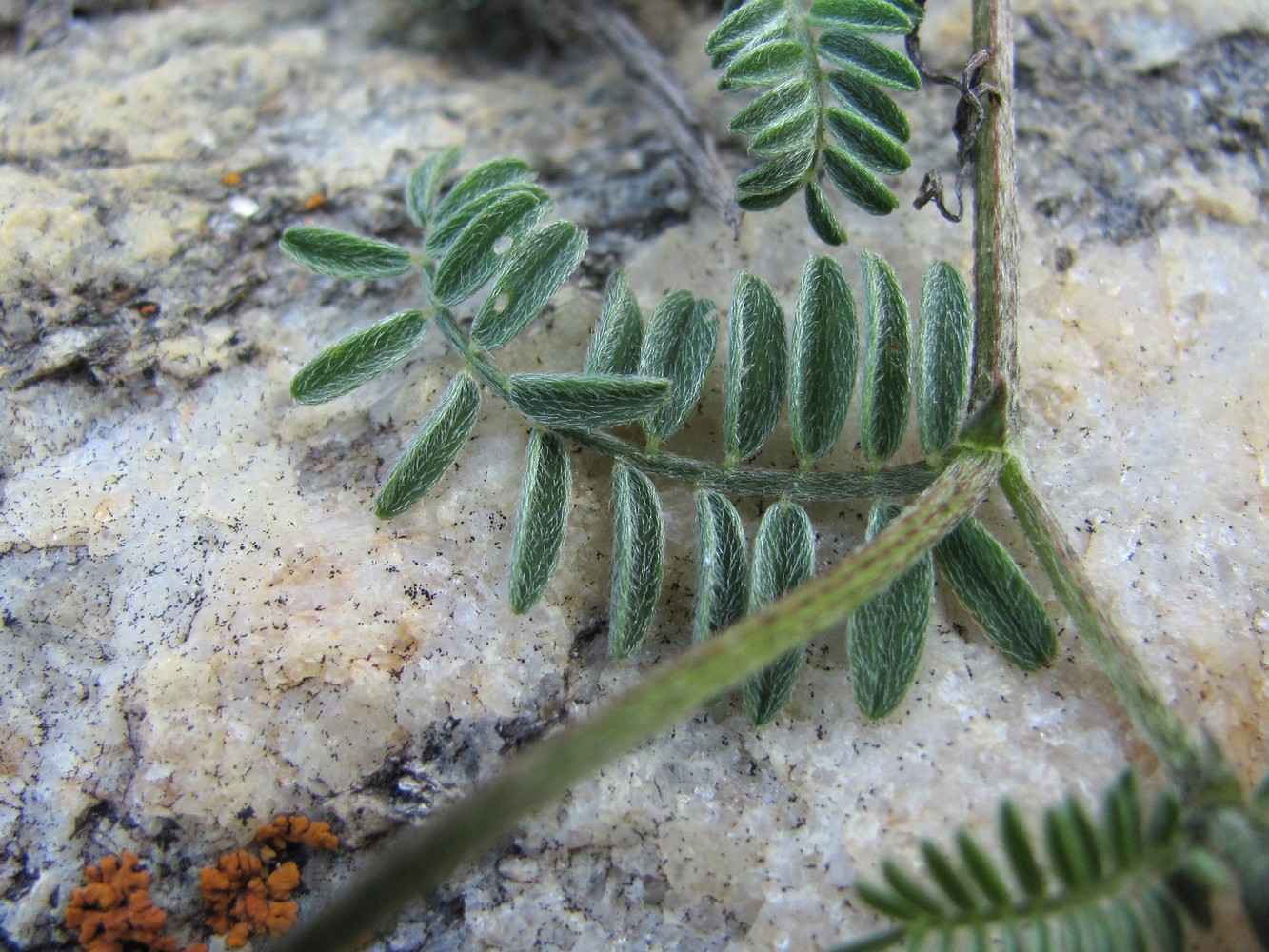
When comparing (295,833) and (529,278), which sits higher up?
(529,278)

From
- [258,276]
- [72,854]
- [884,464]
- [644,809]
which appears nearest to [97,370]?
[258,276]

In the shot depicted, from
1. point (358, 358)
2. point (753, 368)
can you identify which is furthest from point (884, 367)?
point (358, 358)

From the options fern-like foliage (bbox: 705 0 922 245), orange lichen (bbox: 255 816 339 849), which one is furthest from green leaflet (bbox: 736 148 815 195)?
orange lichen (bbox: 255 816 339 849)

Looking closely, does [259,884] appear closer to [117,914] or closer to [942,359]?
[117,914]

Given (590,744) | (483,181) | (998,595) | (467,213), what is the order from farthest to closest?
(483,181)
(467,213)
(998,595)
(590,744)

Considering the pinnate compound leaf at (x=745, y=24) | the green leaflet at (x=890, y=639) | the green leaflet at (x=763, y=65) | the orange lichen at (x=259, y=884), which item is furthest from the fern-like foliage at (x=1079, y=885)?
the pinnate compound leaf at (x=745, y=24)

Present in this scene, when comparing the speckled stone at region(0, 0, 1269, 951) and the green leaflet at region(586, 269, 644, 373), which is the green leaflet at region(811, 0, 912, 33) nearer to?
the speckled stone at region(0, 0, 1269, 951)
